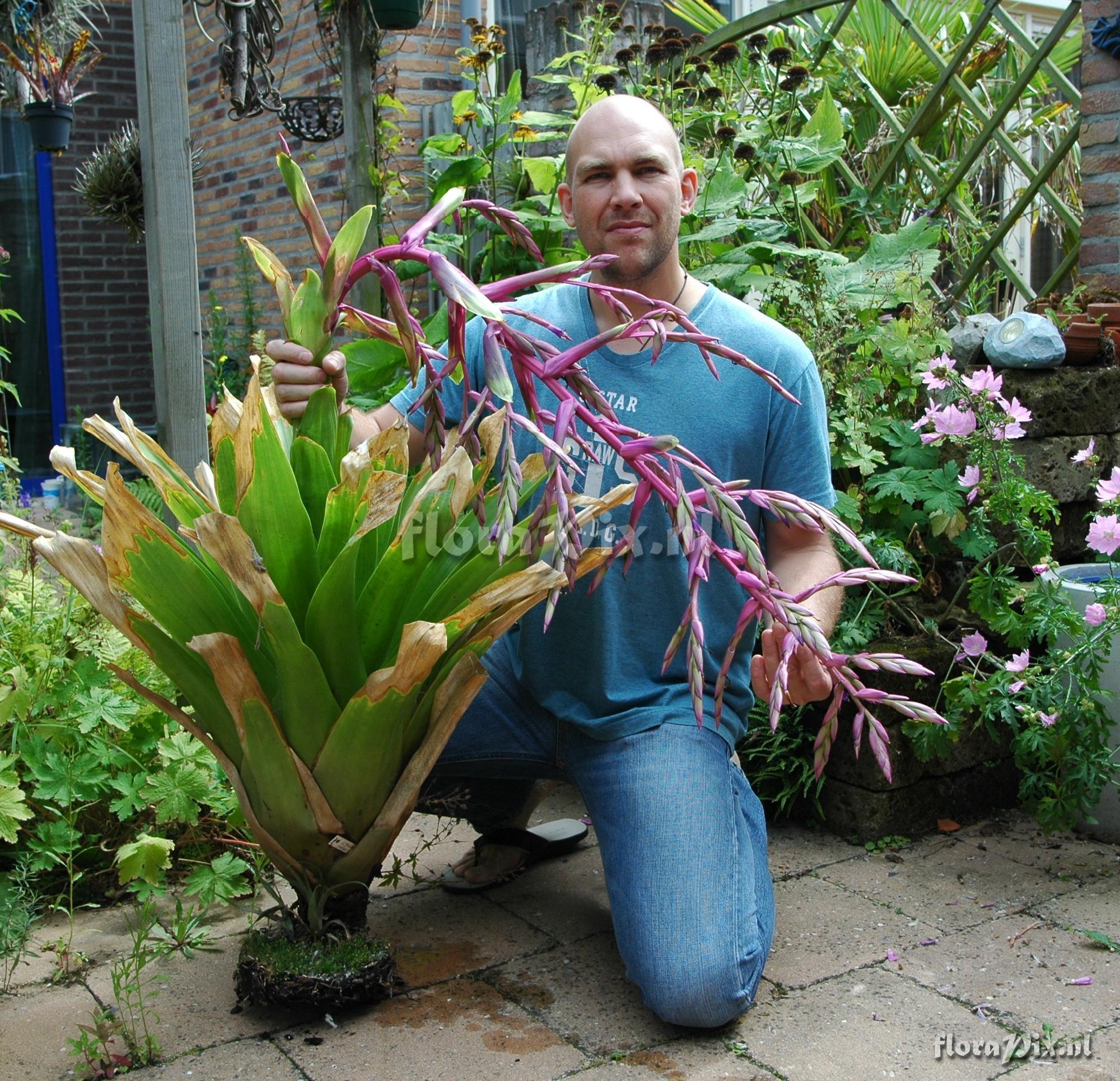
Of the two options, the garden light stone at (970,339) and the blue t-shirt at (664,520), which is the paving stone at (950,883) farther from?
the garden light stone at (970,339)

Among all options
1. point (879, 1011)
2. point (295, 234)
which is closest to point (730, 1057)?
point (879, 1011)

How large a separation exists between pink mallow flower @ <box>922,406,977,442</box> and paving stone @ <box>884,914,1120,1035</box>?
3.56 ft

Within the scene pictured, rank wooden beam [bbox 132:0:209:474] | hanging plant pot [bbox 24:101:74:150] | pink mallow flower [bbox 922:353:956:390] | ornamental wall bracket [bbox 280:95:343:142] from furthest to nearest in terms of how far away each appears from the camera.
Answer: hanging plant pot [bbox 24:101:74:150] < ornamental wall bracket [bbox 280:95:343:142] < wooden beam [bbox 132:0:209:474] < pink mallow flower [bbox 922:353:956:390]

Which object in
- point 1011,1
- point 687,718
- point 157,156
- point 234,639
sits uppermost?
point 1011,1

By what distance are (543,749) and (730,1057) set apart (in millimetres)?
724

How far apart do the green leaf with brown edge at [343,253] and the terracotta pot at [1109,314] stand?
258 cm

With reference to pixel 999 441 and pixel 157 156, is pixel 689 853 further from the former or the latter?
pixel 157 156

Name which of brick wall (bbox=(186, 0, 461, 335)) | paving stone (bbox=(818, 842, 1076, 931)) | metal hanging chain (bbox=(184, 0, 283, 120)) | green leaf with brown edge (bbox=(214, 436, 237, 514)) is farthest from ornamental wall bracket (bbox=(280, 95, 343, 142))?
paving stone (bbox=(818, 842, 1076, 931))

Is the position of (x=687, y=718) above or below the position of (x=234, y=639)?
below

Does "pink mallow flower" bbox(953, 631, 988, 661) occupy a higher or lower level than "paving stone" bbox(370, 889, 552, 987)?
higher

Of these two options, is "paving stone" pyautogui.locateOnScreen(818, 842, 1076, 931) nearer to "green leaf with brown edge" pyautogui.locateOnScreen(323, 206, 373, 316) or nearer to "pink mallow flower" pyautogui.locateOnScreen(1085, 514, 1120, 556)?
"pink mallow flower" pyautogui.locateOnScreen(1085, 514, 1120, 556)

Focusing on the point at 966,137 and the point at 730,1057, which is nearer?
the point at 730,1057

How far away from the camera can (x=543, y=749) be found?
2.45 m

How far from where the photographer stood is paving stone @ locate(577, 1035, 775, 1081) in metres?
1.88
